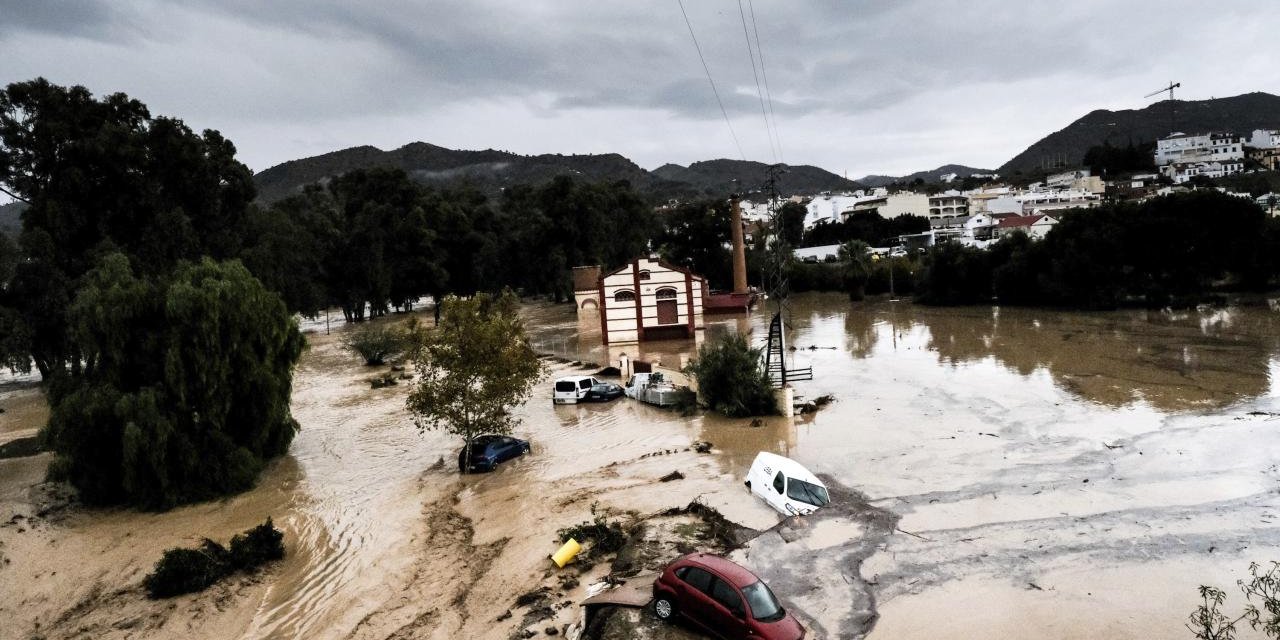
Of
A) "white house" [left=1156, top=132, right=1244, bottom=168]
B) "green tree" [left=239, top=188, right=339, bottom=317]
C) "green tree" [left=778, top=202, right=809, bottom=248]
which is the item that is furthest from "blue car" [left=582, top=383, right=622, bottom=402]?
"white house" [left=1156, top=132, right=1244, bottom=168]

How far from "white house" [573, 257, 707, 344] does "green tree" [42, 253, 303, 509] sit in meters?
27.1

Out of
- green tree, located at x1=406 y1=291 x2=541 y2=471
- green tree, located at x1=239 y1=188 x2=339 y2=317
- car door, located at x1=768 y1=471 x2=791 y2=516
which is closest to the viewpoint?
car door, located at x1=768 y1=471 x2=791 y2=516

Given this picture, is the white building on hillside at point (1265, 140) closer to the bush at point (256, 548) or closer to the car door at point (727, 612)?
the car door at point (727, 612)

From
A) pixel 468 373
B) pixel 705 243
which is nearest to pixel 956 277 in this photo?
pixel 705 243

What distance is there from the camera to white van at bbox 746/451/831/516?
1506cm

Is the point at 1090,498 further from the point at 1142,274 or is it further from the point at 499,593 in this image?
the point at 1142,274

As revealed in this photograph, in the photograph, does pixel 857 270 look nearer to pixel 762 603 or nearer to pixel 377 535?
pixel 377 535

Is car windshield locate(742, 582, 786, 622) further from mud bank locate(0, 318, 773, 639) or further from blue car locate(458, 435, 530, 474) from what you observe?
blue car locate(458, 435, 530, 474)

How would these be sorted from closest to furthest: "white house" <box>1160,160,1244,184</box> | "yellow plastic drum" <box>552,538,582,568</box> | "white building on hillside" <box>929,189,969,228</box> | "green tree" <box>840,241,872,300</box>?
"yellow plastic drum" <box>552,538,582,568</box>, "green tree" <box>840,241,872,300</box>, "white building on hillside" <box>929,189,969,228</box>, "white house" <box>1160,160,1244,184</box>

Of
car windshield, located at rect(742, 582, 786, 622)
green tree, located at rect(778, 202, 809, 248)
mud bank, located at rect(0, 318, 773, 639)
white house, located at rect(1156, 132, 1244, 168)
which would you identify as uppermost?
white house, located at rect(1156, 132, 1244, 168)

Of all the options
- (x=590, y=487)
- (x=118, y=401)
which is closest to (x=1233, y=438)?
(x=590, y=487)

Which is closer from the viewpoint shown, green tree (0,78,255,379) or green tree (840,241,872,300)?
green tree (0,78,255,379)

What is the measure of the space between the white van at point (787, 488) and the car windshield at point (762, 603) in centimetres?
531

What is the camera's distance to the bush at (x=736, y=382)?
2480 centimetres
